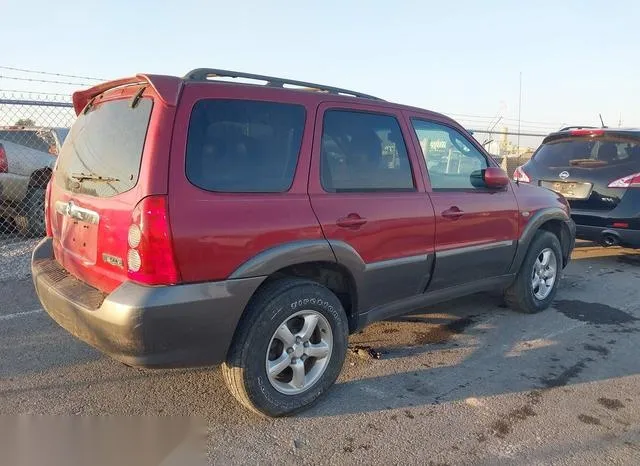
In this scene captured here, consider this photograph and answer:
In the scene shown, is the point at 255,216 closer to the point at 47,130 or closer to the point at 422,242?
the point at 422,242

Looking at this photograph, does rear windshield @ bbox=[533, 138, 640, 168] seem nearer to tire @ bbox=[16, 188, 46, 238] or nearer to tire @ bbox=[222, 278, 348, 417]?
tire @ bbox=[222, 278, 348, 417]

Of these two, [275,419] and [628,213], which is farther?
[628,213]

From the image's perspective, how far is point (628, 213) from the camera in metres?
6.14

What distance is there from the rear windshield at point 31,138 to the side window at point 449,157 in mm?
6369

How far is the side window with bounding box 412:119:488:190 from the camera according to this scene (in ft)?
12.5

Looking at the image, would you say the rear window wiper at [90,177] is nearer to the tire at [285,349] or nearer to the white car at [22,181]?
the tire at [285,349]

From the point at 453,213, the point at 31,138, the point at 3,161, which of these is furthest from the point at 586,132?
the point at 31,138

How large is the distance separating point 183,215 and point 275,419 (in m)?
1.33

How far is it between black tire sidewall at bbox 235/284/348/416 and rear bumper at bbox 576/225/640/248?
4547mm

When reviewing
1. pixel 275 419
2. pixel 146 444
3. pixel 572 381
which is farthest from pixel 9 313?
pixel 572 381

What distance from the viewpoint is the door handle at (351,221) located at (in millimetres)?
3078

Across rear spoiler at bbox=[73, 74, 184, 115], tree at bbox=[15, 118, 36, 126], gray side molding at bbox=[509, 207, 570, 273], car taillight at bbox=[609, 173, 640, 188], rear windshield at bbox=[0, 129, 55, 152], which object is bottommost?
gray side molding at bbox=[509, 207, 570, 273]

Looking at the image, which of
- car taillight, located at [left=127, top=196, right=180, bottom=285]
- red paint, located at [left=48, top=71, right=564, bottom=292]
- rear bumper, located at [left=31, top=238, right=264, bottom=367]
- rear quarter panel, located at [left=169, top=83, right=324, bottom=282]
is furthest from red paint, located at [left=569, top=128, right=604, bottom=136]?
car taillight, located at [left=127, top=196, right=180, bottom=285]

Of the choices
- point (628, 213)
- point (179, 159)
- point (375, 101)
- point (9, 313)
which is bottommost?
point (9, 313)
